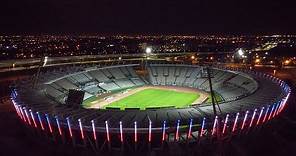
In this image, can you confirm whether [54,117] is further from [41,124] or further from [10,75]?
[10,75]

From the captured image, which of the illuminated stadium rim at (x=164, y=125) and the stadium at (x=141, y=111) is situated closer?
the illuminated stadium rim at (x=164, y=125)

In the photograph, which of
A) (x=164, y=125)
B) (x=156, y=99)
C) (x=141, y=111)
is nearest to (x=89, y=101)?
(x=156, y=99)

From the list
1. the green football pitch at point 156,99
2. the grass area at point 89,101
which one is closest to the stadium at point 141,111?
the green football pitch at point 156,99

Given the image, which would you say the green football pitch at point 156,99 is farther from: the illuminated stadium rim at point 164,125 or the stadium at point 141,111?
the illuminated stadium rim at point 164,125

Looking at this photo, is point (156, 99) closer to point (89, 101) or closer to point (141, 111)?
point (89, 101)

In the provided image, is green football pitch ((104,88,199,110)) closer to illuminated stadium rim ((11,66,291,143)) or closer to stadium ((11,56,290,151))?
stadium ((11,56,290,151))
